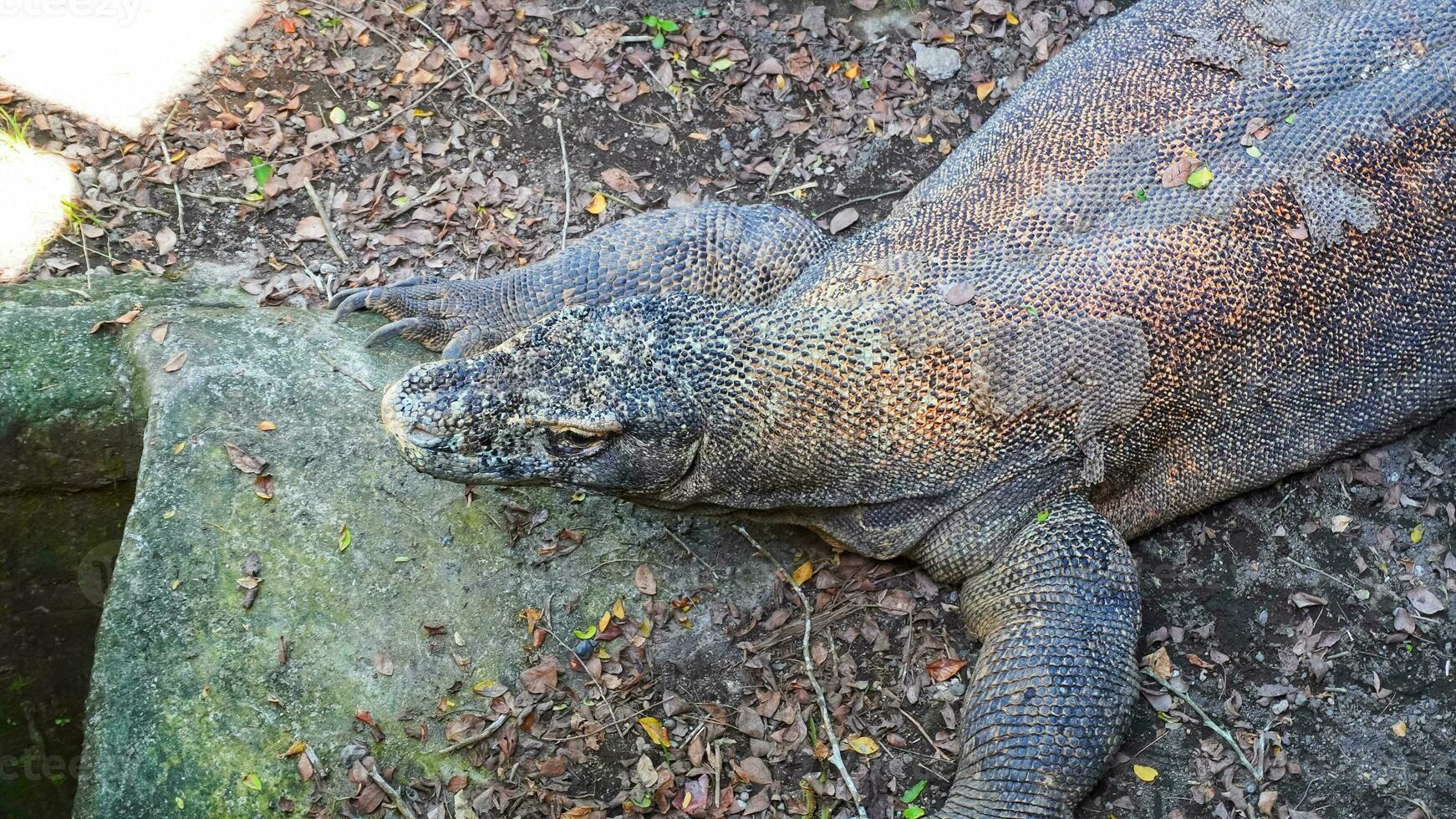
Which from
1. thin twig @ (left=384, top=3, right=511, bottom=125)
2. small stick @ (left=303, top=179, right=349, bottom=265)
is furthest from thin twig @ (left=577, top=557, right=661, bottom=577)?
thin twig @ (left=384, top=3, right=511, bottom=125)

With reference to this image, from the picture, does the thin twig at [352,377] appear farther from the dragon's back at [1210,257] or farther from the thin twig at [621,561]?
the dragon's back at [1210,257]

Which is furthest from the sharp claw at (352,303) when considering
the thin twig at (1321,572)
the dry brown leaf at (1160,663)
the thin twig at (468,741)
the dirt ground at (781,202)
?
→ the thin twig at (1321,572)

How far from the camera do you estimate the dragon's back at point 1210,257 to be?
4523mm

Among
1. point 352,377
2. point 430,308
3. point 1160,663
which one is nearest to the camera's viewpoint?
point 1160,663

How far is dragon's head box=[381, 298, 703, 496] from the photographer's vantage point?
163 inches

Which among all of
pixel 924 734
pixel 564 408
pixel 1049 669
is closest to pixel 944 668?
pixel 924 734

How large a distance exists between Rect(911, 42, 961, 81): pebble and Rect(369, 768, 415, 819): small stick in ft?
16.2

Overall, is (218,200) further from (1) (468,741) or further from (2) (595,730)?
(2) (595,730)

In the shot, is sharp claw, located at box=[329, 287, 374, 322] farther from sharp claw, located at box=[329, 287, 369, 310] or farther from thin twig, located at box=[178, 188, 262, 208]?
thin twig, located at box=[178, 188, 262, 208]

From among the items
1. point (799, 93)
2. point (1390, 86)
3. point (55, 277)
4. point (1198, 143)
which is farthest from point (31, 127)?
point (1390, 86)

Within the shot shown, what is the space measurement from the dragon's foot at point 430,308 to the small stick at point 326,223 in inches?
28.2

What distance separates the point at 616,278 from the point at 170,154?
2.97 metres

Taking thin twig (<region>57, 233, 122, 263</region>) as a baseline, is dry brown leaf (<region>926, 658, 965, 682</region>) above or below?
below

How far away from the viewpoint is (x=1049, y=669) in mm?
4406
